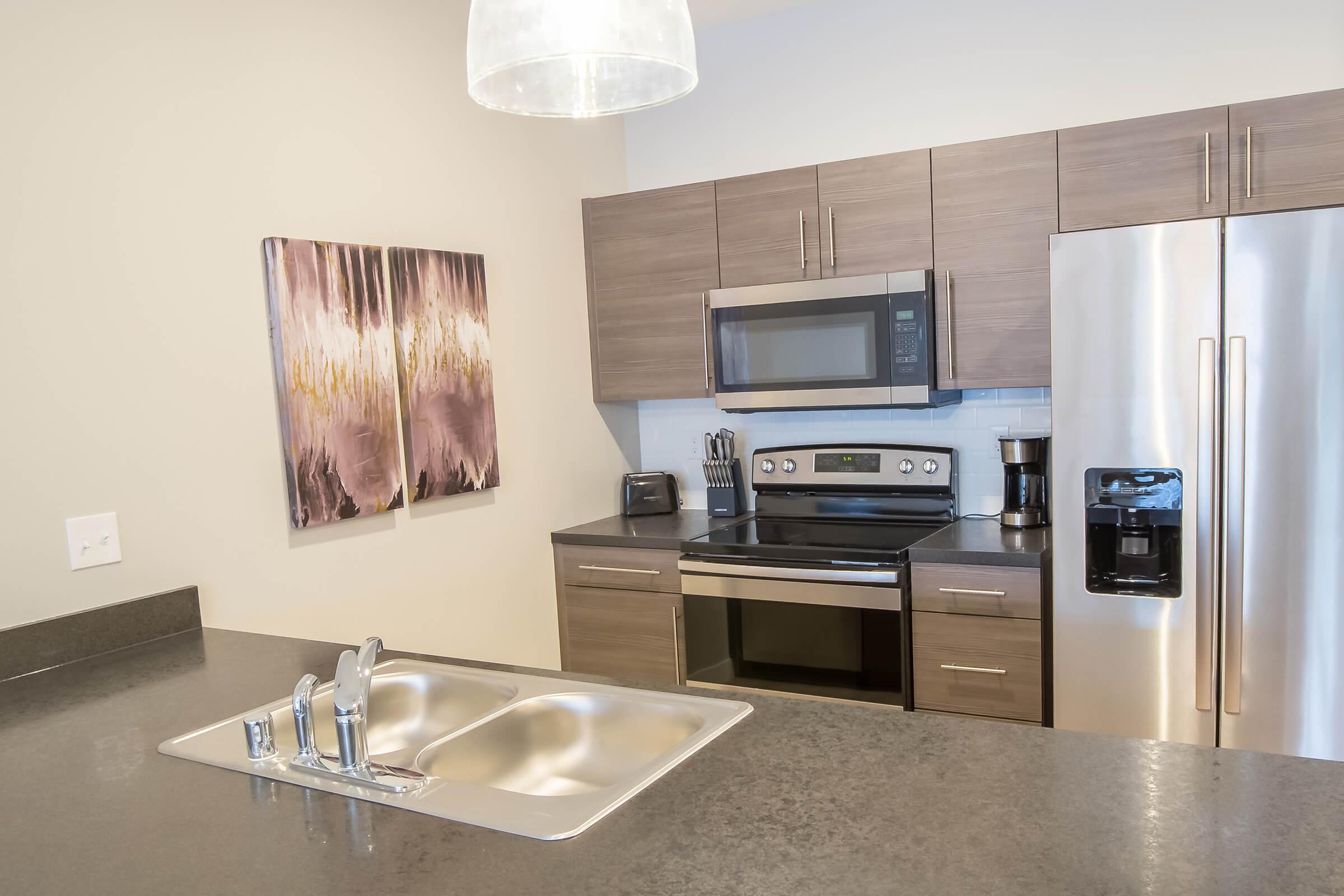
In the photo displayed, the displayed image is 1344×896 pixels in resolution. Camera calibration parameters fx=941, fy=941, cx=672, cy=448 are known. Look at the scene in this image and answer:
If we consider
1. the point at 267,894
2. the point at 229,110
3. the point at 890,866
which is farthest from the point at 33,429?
the point at 890,866

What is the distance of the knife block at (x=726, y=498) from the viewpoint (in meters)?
3.50

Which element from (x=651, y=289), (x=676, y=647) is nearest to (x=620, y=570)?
(x=676, y=647)

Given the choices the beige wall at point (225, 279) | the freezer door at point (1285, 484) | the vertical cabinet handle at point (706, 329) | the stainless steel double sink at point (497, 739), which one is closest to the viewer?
the stainless steel double sink at point (497, 739)

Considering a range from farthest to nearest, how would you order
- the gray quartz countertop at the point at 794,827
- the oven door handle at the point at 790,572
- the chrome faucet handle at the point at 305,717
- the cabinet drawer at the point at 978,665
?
the oven door handle at the point at 790,572 → the cabinet drawer at the point at 978,665 → the chrome faucet handle at the point at 305,717 → the gray quartz countertop at the point at 794,827

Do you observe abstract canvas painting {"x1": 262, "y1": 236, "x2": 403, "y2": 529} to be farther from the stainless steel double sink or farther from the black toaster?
the black toaster

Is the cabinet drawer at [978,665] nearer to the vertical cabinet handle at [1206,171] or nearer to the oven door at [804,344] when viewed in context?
the oven door at [804,344]

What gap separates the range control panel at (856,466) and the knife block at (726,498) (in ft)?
0.24

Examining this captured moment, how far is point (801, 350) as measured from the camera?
313cm

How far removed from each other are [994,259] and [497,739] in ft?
6.86

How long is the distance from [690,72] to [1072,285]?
53.1 inches

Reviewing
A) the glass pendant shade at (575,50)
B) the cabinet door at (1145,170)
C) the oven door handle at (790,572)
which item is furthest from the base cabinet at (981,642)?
the glass pendant shade at (575,50)

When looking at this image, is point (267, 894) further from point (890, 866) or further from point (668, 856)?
point (890, 866)

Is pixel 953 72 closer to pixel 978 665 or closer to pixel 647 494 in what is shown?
pixel 647 494

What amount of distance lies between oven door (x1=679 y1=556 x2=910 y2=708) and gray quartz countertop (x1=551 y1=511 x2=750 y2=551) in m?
0.12
